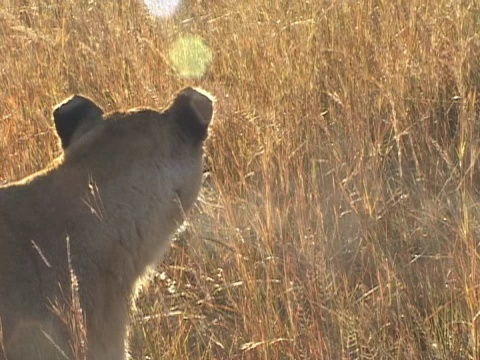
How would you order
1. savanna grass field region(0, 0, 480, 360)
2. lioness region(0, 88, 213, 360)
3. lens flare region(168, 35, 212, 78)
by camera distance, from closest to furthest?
lioness region(0, 88, 213, 360), savanna grass field region(0, 0, 480, 360), lens flare region(168, 35, 212, 78)

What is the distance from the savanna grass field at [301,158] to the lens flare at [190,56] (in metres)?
0.02

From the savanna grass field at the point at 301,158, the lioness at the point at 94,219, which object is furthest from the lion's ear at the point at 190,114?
the savanna grass field at the point at 301,158

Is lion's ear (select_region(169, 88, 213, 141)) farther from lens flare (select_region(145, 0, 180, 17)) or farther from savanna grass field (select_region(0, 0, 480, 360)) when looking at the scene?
lens flare (select_region(145, 0, 180, 17))

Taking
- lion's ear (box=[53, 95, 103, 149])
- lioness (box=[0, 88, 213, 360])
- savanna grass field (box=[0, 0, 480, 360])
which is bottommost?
savanna grass field (box=[0, 0, 480, 360])

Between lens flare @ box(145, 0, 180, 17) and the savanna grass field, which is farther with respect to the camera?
lens flare @ box(145, 0, 180, 17)

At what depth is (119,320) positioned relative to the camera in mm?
2508

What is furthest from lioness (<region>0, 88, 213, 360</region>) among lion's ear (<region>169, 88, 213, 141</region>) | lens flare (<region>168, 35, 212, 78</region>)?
lens flare (<region>168, 35, 212, 78</region>)

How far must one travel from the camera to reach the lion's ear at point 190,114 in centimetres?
272

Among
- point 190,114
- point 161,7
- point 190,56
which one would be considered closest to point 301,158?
point 190,114

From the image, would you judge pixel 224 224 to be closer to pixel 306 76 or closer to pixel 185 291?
pixel 185 291

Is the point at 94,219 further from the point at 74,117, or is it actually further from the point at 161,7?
the point at 161,7

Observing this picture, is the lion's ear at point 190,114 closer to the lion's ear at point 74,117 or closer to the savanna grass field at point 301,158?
the lion's ear at point 74,117

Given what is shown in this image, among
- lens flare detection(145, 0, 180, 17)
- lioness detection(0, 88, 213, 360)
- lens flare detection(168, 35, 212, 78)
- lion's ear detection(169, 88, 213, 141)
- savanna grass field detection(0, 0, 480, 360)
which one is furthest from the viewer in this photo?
lens flare detection(145, 0, 180, 17)

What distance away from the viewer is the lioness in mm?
2311
